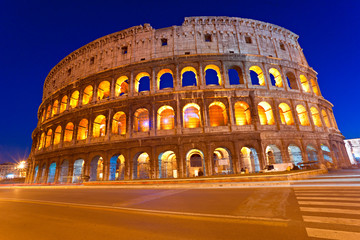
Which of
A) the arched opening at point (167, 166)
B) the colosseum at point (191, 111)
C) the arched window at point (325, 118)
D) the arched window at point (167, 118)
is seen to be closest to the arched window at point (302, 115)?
the colosseum at point (191, 111)

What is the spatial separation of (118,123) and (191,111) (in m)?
10.5

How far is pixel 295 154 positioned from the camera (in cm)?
1962

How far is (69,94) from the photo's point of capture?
25438mm

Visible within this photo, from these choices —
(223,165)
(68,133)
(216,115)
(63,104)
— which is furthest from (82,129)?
(223,165)

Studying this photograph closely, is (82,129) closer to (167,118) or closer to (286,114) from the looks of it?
(167,118)

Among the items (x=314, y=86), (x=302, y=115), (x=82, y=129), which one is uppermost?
(x=314, y=86)

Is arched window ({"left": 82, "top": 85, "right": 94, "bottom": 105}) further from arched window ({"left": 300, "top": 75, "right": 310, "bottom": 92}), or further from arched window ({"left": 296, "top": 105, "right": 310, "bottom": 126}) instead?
arched window ({"left": 300, "top": 75, "right": 310, "bottom": 92})

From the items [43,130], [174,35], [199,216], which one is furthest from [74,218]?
[43,130]

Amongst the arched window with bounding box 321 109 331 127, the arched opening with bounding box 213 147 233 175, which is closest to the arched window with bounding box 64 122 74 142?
the arched opening with bounding box 213 147 233 175

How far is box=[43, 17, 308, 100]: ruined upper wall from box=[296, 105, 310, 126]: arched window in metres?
7.43

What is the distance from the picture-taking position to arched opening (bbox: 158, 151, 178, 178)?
19689mm

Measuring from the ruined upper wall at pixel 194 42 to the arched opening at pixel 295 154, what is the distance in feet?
40.9

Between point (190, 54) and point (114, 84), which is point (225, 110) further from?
point (114, 84)

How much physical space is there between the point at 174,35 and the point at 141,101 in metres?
10.3
